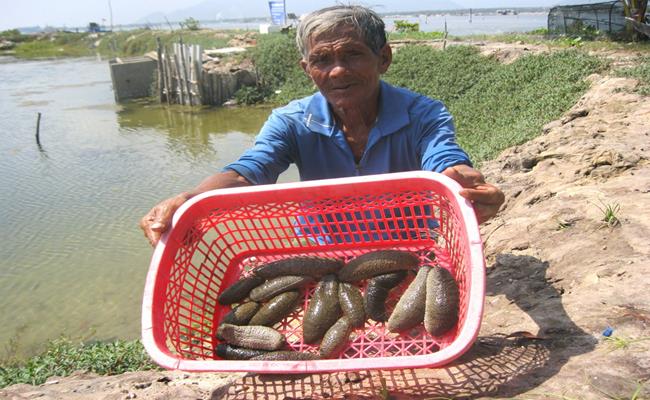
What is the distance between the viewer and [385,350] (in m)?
3.01

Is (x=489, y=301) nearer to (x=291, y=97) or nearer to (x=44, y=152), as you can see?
(x=44, y=152)

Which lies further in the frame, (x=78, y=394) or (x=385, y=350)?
(x=78, y=394)

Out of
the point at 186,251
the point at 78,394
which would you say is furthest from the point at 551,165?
the point at 78,394

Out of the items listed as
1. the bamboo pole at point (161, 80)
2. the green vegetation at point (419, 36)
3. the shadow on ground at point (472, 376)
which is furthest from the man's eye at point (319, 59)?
the bamboo pole at point (161, 80)

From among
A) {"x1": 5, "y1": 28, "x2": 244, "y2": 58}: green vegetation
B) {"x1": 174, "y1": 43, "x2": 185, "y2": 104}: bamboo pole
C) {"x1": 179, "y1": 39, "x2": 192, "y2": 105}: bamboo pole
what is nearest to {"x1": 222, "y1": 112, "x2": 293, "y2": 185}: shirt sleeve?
{"x1": 179, "y1": 39, "x2": 192, "y2": 105}: bamboo pole

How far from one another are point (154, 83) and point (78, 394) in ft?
87.0

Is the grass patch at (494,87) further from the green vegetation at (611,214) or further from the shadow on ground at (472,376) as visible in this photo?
the shadow on ground at (472,376)

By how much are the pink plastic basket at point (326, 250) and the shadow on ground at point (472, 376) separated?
0.51 feet

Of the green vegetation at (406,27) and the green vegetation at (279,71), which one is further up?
the green vegetation at (406,27)

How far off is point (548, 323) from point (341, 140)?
185 centimetres

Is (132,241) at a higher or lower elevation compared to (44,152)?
lower

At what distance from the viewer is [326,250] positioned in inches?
152

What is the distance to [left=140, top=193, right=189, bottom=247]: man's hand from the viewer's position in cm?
291

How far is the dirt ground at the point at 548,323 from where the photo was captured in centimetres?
243
